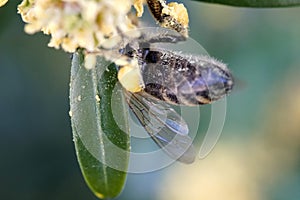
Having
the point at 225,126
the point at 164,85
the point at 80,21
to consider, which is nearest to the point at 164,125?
the point at 164,85

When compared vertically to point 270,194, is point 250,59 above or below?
above

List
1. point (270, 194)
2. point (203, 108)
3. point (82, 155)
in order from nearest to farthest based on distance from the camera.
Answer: point (82, 155), point (203, 108), point (270, 194)

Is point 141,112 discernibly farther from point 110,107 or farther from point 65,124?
point 65,124

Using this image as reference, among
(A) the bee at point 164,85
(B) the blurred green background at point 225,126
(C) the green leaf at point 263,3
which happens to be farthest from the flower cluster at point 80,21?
(B) the blurred green background at point 225,126

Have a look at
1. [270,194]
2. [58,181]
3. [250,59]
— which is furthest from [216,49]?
[58,181]

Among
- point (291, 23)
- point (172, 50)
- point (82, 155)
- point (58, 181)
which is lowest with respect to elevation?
point (58, 181)

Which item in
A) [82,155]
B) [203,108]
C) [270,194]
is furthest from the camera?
[270,194]

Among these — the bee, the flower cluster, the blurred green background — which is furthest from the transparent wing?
the blurred green background
